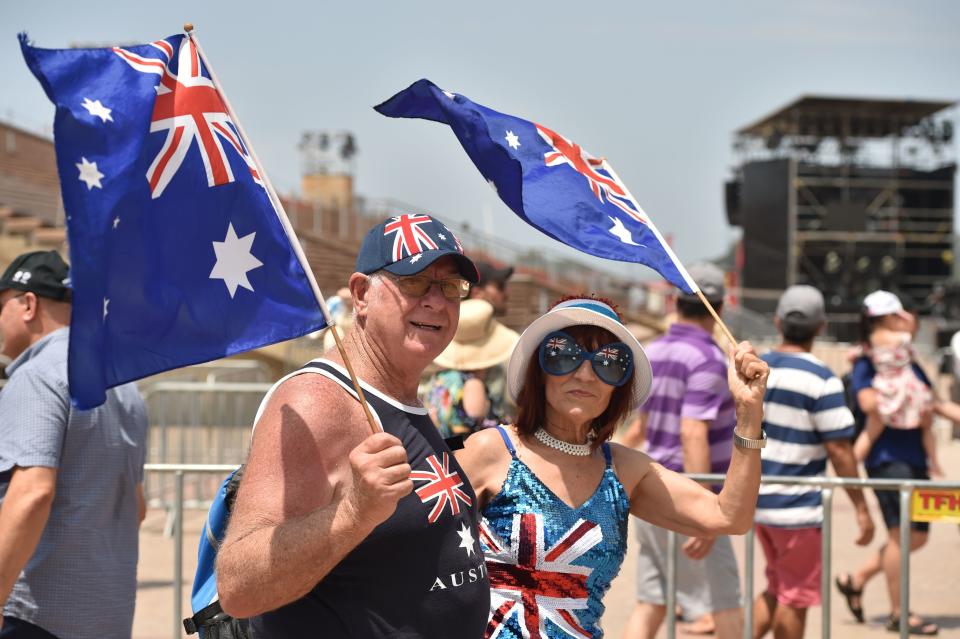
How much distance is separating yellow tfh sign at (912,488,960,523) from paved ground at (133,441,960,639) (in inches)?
79.3

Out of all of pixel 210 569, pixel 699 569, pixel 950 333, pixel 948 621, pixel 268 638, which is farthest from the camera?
pixel 950 333

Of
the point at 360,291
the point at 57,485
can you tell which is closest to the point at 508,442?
the point at 360,291

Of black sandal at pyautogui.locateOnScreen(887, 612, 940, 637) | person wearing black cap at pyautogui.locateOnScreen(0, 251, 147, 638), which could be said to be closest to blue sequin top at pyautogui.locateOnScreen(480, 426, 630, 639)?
person wearing black cap at pyautogui.locateOnScreen(0, 251, 147, 638)

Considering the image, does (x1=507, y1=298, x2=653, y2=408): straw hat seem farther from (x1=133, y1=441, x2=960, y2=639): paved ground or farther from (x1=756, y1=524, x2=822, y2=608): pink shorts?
(x1=133, y1=441, x2=960, y2=639): paved ground

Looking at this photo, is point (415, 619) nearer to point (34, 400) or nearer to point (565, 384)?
point (565, 384)

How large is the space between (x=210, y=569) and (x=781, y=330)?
12.0 ft

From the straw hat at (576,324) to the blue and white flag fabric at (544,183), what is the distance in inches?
7.0

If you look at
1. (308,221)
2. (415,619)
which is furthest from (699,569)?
(308,221)

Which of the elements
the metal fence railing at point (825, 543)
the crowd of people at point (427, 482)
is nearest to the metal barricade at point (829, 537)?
the metal fence railing at point (825, 543)

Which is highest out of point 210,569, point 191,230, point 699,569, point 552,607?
point 191,230

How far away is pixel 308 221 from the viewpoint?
88.4 ft

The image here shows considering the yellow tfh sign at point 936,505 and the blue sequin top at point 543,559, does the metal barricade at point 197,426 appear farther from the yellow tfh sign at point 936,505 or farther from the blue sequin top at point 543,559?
the blue sequin top at point 543,559

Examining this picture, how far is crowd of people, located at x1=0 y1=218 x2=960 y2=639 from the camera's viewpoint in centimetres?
230

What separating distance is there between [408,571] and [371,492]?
1.25 ft
